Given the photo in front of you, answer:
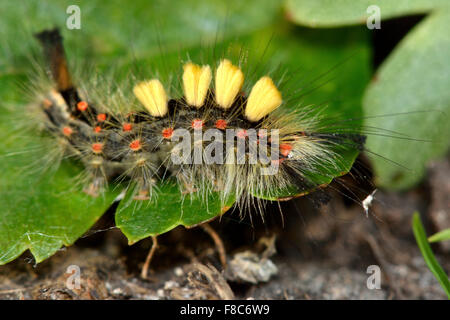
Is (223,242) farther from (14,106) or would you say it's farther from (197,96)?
(14,106)

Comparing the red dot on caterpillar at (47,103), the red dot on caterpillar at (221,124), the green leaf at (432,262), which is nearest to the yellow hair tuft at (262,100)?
the red dot on caterpillar at (221,124)

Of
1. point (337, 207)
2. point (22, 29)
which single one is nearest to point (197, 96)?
point (337, 207)

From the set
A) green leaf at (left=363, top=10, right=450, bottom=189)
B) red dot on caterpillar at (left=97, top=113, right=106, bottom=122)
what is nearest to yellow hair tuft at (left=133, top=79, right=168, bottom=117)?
red dot on caterpillar at (left=97, top=113, right=106, bottom=122)

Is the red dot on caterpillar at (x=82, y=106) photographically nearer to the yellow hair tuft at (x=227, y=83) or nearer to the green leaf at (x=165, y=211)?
the green leaf at (x=165, y=211)

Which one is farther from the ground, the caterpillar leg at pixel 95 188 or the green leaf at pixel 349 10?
the green leaf at pixel 349 10

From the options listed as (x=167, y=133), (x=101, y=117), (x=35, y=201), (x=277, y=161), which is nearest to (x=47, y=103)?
(x=101, y=117)

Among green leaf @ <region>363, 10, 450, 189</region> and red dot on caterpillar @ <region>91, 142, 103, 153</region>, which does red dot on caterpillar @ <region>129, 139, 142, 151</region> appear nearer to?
red dot on caterpillar @ <region>91, 142, 103, 153</region>
